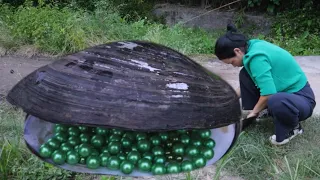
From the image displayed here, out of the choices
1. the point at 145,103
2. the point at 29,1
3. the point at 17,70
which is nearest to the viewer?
the point at 145,103

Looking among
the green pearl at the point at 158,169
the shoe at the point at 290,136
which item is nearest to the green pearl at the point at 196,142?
the green pearl at the point at 158,169

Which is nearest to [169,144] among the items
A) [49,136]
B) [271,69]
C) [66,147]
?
[66,147]

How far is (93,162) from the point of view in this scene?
5.53 ft

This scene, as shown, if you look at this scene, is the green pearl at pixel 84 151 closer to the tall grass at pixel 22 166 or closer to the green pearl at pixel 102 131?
the green pearl at pixel 102 131

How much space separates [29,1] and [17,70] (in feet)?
7.78

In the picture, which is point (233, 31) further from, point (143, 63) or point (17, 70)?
point (17, 70)

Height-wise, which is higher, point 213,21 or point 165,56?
point 165,56

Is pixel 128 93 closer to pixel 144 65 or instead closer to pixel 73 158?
pixel 144 65

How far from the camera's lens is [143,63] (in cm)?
171

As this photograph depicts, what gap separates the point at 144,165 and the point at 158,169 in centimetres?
6

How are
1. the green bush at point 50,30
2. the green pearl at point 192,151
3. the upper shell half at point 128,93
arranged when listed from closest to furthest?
the upper shell half at point 128,93 → the green pearl at point 192,151 → the green bush at point 50,30

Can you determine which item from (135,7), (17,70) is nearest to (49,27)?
(17,70)

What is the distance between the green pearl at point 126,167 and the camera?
65.0 inches

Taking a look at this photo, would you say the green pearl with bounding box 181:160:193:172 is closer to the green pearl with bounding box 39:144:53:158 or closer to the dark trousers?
the green pearl with bounding box 39:144:53:158
